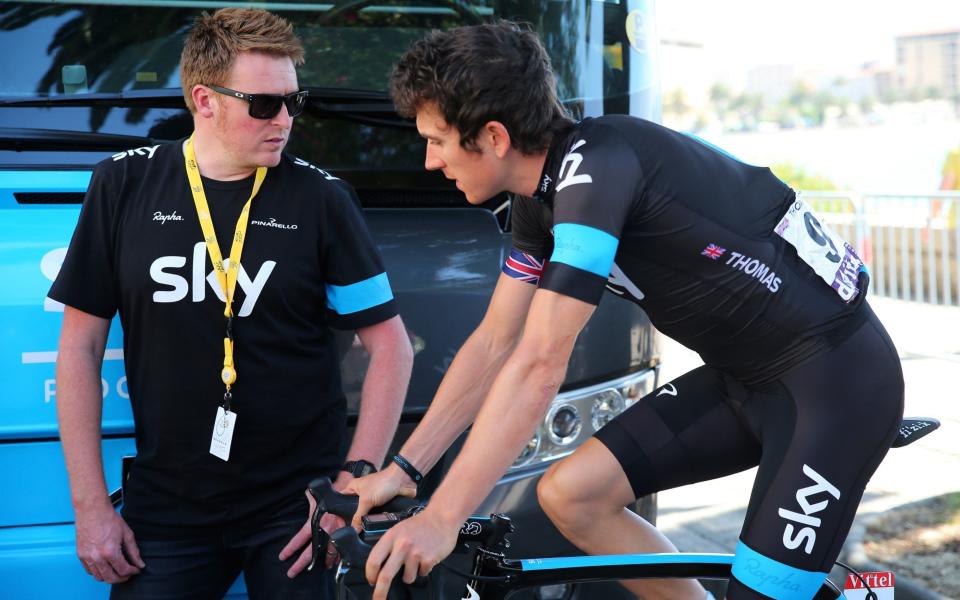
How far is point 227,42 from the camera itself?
8.61 ft

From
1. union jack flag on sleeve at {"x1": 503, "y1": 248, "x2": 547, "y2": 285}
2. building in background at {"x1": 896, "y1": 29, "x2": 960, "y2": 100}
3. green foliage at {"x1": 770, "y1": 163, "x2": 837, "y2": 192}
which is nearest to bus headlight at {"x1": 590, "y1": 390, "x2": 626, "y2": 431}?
union jack flag on sleeve at {"x1": 503, "y1": 248, "x2": 547, "y2": 285}

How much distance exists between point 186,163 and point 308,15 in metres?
0.98

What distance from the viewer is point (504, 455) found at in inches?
83.3

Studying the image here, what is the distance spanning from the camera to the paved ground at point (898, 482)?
5414mm

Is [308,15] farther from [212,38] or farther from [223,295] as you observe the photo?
[223,295]

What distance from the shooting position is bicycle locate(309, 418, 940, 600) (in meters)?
2.15

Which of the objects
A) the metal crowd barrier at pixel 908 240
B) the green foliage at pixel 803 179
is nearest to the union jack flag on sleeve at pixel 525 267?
the metal crowd barrier at pixel 908 240

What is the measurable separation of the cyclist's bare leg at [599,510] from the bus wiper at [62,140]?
1457mm

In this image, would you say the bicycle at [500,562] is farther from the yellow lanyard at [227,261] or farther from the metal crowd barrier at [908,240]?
the metal crowd barrier at [908,240]

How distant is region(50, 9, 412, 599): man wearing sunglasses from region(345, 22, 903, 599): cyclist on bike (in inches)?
13.9

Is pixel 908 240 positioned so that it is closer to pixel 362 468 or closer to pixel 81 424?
pixel 362 468

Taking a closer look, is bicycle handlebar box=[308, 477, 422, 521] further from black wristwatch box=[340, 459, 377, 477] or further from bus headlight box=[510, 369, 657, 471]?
bus headlight box=[510, 369, 657, 471]

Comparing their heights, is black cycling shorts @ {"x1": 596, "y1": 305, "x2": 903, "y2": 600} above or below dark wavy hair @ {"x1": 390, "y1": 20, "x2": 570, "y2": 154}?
below

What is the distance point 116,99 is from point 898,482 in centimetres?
459
